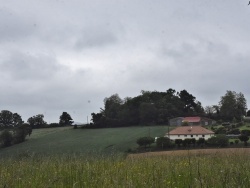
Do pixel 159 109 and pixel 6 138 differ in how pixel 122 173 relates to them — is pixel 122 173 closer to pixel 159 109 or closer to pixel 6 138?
pixel 6 138

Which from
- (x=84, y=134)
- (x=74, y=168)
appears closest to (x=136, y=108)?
(x=84, y=134)

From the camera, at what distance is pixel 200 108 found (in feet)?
516

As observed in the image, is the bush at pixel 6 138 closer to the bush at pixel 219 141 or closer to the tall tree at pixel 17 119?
the bush at pixel 219 141

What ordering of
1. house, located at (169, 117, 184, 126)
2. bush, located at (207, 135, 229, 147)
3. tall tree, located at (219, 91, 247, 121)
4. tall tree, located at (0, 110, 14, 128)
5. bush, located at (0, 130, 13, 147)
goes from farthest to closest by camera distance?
tall tree, located at (0, 110, 14, 128), tall tree, located at (219, 91, 247, 121), house, located at (169, 117, 184, 126), bush, located at (0, 130, 13, 147), bush, located at (207, 135, 229, 147)

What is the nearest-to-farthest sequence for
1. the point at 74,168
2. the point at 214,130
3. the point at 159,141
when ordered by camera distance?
the point at 74,168 < the point at 159,141 < the point at 214,130

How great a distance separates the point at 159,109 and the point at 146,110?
27.1 ft

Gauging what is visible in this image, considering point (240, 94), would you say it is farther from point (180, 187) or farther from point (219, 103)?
point (180, 187)

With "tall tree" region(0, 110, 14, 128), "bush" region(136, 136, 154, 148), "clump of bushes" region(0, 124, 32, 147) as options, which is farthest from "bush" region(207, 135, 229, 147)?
"tall tree" region(0, 110, 14, 128)

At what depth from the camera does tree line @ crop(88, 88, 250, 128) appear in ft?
403

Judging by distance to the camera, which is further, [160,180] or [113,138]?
[113,138]

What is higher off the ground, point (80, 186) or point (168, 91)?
point (168, 91)

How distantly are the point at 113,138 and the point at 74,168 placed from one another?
3285 inches

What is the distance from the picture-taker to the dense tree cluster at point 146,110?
403ft

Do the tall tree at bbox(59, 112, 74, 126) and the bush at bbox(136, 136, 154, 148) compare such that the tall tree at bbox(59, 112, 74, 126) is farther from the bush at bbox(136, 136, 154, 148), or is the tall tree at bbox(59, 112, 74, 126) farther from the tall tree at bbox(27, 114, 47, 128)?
the bush at bbox(136, 136, 154, 148)
